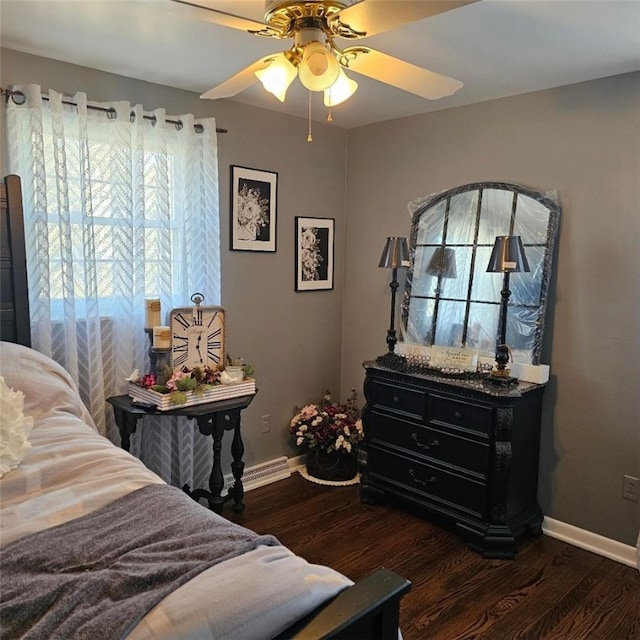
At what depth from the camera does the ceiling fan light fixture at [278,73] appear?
165 cm

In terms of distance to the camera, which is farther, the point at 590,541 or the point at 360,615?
the point at 590,541

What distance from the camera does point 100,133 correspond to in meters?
2.62

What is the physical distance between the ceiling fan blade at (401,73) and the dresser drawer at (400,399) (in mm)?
1612

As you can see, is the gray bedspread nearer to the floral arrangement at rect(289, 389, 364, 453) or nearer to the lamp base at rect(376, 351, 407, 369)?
the lamp base at rect(376, 351, 407, 369)

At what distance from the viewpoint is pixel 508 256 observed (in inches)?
104

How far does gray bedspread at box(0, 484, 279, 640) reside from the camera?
0.93m

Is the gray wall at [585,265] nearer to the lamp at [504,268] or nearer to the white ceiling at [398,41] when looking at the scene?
the white ceiling at [398,41]

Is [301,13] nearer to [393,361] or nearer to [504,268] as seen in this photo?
[504,268]

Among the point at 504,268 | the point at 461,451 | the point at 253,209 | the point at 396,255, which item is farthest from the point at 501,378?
the point at 253,209

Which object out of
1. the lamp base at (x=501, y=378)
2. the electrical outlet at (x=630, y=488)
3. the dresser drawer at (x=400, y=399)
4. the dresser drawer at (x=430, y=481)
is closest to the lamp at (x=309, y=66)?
the lamp base at (x=501, y=378)

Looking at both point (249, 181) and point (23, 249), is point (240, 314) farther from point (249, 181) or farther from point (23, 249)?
point (23, 249)

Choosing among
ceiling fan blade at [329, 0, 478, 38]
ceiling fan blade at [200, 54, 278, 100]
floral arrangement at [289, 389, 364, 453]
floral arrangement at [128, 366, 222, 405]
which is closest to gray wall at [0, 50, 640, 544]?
floral arrangement at [289, 389, 364, 453]

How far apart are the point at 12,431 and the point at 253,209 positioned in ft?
6.70

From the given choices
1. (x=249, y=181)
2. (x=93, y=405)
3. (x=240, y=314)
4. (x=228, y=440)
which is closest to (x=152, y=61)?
(x=249, y=181)
